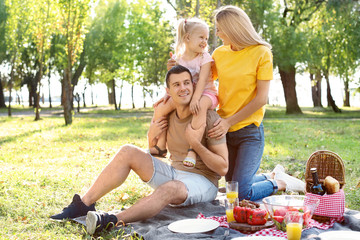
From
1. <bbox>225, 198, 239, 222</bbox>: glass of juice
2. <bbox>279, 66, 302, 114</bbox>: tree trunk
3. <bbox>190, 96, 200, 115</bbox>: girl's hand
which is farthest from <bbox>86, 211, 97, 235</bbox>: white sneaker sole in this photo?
<bbox>279, 66, 302, 114</bbox>: tree trunk

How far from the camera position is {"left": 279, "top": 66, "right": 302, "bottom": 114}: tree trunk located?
81.2 ft

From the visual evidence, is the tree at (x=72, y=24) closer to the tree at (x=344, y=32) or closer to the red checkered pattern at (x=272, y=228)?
the tree at (x=344, y=32)

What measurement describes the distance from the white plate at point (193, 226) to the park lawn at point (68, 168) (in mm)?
584

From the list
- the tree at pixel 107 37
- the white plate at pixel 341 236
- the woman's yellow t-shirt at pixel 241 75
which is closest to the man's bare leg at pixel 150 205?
the woman's yellow t-shirt at pixel 241 75

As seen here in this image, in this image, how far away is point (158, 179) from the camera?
4660mm

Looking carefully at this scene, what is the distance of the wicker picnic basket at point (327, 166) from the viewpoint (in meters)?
4.61

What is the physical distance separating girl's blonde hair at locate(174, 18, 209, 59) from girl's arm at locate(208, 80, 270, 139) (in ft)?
3.21

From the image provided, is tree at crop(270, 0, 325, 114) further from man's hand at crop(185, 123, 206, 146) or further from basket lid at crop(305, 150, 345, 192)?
man's hand at crop(185, 123, 206, 146)

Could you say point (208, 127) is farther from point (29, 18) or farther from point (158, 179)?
point (29, 18)

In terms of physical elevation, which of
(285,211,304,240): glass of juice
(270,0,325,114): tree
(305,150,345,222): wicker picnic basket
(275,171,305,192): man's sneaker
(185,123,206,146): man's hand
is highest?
(270,0,325,114): tree

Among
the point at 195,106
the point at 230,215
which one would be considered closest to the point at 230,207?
the point at 230,215

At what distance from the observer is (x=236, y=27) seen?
476 centimetres

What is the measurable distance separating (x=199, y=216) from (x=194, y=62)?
174cm

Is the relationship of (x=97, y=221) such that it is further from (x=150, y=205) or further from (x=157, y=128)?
(x=157, y=128)
